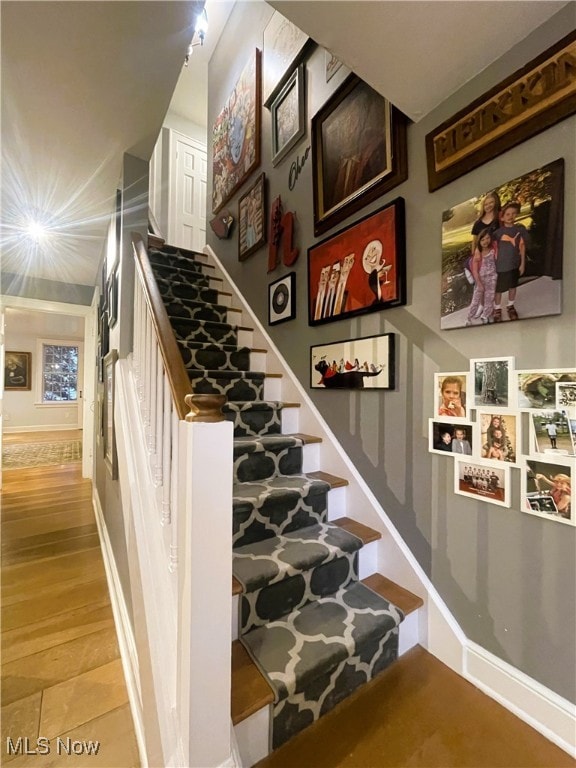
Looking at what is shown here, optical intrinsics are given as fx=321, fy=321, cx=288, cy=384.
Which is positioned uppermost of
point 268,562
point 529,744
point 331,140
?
point 331,140

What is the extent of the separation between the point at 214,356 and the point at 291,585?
1.48 meters

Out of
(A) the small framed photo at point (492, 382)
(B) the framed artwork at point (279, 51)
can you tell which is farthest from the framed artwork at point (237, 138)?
(A) the small framed photo at point (492, 382)

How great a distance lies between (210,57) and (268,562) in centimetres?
495

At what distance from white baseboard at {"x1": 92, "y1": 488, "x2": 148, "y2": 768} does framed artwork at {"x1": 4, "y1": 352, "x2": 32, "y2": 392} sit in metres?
7.26

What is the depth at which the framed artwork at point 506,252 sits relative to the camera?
37.9 inches

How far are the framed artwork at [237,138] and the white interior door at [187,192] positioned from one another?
1207 mm

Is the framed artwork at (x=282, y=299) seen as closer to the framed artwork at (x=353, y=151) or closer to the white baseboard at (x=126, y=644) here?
the framed artwork at (x=353, y=151)

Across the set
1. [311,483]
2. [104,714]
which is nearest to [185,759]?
[104,714]

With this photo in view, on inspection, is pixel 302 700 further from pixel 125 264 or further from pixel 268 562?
pixel 125 264

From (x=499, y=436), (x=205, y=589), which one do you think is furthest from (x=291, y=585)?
(x=499, y=436)

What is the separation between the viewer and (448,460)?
1.23 metres

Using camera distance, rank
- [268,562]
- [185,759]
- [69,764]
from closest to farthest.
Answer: [185,759]
[69,764]
[268,562]

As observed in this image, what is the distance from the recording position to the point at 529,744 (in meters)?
0.94

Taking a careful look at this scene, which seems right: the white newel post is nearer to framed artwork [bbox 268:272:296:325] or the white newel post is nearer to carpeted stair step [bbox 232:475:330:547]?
carpeted stair step [bbox 232:475:330:547]
